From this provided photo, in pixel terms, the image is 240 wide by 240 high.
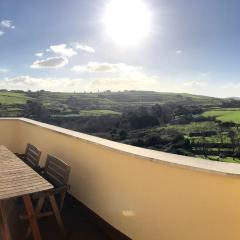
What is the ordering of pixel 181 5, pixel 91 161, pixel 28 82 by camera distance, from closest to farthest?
pixel 91 161
pixel 181 5
pixel 28 82

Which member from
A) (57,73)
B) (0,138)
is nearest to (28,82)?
(57,73)

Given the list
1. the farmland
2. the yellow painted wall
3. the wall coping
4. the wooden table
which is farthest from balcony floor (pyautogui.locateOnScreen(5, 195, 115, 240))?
the farmland

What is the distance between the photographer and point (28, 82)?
36.6 meters

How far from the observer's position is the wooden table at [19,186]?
2.29m

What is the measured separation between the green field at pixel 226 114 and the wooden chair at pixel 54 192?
1817 inches

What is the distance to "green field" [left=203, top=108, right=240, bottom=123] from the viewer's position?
49344 mm

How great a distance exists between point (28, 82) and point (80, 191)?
114 feet

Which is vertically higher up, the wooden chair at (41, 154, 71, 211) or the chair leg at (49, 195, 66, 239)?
the wooden chair at (41, 154, 71, 211)

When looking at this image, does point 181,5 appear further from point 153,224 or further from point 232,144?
point 232,144

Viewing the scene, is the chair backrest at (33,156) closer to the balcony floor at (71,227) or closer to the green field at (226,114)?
the balcony floor at (71,227)

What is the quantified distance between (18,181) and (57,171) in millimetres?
721

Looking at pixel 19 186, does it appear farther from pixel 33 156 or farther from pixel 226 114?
pixel 226 114

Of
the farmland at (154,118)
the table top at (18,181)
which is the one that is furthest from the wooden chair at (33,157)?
the farmland at (154,118)

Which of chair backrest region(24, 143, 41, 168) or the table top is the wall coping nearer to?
the table top
